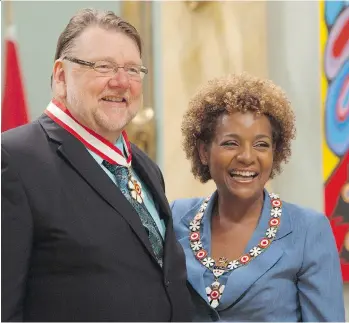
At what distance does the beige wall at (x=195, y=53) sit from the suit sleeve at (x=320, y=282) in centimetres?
139

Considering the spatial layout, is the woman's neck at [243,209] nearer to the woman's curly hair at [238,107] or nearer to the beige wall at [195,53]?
the woman's curly hair at [238,107]

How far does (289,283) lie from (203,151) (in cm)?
53

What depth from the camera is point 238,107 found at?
2180mm

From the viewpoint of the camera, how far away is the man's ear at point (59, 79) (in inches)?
74.4

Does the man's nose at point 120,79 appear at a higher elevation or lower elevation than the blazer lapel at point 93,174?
higher

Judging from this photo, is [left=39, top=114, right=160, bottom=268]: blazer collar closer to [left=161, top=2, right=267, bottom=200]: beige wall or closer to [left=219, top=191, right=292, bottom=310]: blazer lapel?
[left=219, top=191, right=292, bottom=310]: blazer lapel

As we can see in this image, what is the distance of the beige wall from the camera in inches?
134

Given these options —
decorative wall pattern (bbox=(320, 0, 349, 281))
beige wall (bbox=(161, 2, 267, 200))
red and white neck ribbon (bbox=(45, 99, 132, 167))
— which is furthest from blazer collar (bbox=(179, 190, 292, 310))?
beige wall (bbox=(161, 2, 267, 200))

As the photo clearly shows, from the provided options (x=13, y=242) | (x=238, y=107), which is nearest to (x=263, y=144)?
(x=238, y=107)

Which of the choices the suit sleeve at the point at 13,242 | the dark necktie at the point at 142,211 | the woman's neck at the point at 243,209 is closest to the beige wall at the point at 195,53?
the woman's neck at the point at 243,209

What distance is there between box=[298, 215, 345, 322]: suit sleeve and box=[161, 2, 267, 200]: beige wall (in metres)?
1.39

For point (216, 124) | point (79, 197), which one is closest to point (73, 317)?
point (79, 197)

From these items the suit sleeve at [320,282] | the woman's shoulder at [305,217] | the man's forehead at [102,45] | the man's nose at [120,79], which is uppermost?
the man's forehead at [102,45]

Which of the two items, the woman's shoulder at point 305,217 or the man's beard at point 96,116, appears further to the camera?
the woman's shoulder at point 305,217
